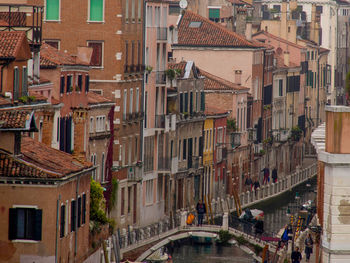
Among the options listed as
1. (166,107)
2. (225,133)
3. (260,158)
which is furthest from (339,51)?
(166,107)

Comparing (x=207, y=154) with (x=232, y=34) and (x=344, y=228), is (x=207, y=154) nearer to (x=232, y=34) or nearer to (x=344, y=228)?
(x=232, y=34)

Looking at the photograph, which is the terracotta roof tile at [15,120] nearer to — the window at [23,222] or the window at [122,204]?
the window at [23,222]

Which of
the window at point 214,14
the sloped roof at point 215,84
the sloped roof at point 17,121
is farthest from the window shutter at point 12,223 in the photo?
the window at point 214,14

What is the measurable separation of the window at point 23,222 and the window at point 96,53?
1047 inches

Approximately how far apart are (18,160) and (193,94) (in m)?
40.4

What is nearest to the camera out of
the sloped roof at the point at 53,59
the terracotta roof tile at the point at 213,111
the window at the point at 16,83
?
the window at the point at 16,83

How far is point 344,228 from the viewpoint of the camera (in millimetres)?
42594

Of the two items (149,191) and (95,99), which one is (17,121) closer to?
(95,99)

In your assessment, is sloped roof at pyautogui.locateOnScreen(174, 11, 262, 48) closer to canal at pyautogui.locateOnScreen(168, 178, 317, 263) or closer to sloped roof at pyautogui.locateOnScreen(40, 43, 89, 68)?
canal at pyautogui.locateOnScreen(168, 178, 317, 263)

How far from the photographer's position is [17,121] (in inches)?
1818

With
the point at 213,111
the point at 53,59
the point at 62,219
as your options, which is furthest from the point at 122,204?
the point at 62,219

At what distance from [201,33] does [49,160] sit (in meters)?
51.0

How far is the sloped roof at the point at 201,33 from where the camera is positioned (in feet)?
320

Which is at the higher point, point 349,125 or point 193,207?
point 349,125
